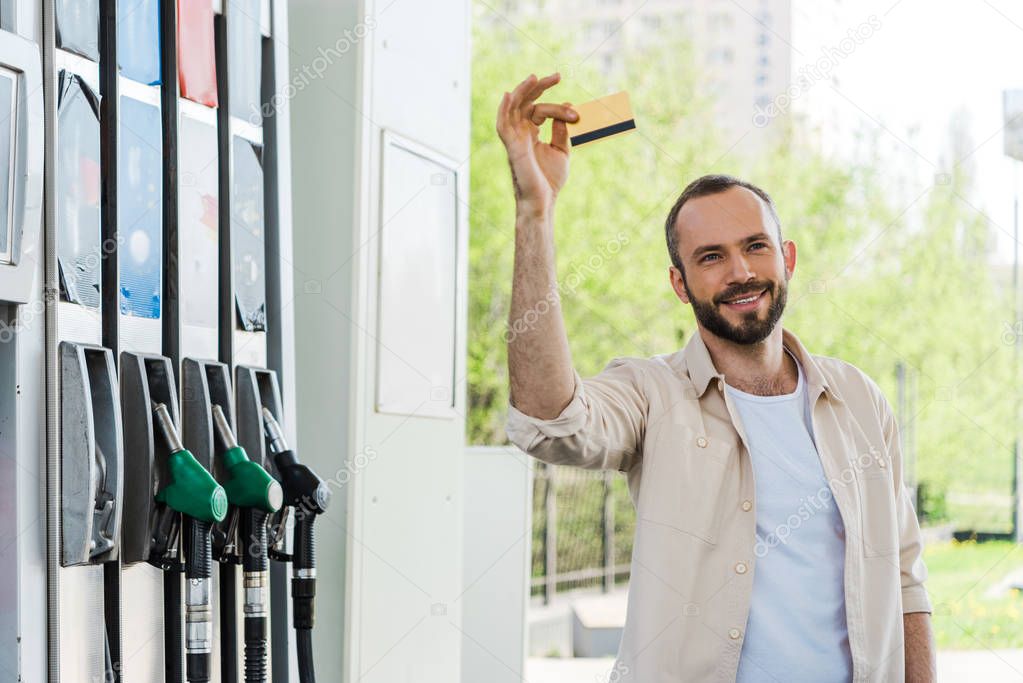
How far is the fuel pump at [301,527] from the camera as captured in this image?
2.63 meters

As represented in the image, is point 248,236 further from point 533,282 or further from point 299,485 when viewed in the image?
point 533,282

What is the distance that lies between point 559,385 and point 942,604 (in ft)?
28.4

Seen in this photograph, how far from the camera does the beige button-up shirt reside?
240 cm

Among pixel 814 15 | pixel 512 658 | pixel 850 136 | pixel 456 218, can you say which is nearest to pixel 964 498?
pixel 850 136

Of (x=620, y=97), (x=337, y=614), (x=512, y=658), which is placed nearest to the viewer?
(x=620, y=97)

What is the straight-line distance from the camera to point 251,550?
2.52 metres

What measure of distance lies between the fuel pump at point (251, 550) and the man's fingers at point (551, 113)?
0.88m

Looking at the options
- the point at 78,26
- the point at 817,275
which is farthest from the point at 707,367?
the point at 817,275

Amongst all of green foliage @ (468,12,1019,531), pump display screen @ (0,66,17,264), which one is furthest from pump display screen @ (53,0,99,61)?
green foliage @ (468,12,1019,531)

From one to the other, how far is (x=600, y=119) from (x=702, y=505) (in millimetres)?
795

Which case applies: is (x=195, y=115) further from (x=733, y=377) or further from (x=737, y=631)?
(x=737, y=631)

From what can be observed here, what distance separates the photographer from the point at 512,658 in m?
5.02
